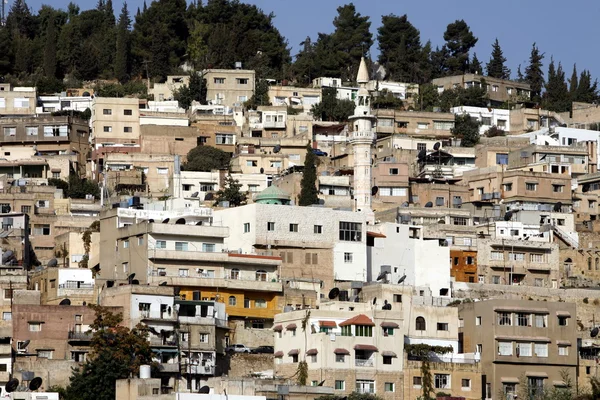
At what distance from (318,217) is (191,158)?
64.3 feet

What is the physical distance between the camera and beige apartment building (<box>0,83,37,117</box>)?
9150 centimetres

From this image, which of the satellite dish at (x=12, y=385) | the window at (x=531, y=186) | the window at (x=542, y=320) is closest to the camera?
the satellite dish at (x=12, y=385)

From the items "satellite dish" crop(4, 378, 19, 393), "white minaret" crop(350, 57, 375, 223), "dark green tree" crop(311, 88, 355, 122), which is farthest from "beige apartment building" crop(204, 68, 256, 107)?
"satellite dish" crop(4, 378, 19, 393)

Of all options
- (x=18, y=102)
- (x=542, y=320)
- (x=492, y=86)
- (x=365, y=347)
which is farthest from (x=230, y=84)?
(x=365, y=347)

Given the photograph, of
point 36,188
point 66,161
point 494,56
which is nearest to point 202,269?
point 36,188

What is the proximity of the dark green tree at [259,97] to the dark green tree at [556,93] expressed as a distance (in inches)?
721

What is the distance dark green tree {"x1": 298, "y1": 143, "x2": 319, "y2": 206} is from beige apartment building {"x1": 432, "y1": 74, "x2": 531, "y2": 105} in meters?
29.1

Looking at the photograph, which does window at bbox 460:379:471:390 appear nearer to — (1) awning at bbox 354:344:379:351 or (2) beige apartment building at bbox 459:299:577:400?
(2) beige apartment building at bbox 459:299:577:400

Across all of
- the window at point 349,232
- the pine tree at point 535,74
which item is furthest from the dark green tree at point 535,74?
the window at point 349,232

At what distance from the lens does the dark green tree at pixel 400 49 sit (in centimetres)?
10744

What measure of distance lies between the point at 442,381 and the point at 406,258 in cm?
1303

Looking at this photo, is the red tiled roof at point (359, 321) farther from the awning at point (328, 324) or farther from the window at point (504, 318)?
the window at point (504, 318)

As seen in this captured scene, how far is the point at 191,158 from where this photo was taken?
275 ft

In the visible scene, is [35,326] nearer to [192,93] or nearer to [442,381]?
[442,381]
